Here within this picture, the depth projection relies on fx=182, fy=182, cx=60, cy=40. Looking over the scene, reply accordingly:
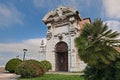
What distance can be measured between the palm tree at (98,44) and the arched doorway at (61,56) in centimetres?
1275

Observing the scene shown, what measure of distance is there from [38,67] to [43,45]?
8865 millimetres

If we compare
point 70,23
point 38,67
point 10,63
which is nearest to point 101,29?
point 38,67

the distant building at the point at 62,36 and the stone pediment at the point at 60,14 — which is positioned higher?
the stone pediment at the point at 60,14

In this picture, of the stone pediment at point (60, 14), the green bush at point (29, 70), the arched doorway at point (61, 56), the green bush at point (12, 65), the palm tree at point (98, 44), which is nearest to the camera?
the palm tree at point (98, 44)

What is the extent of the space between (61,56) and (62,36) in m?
2.77

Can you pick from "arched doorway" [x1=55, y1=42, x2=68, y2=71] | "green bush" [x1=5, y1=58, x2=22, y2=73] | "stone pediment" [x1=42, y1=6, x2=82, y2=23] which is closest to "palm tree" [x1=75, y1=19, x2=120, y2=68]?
"stone pediment" [x1=42, y1=6, x2=82, y2=23]

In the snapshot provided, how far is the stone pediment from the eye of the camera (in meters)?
22.7

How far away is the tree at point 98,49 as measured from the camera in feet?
31.8

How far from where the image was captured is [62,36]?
23.6m

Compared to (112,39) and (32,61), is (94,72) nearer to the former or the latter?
(112,39)

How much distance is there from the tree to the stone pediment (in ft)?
39.5

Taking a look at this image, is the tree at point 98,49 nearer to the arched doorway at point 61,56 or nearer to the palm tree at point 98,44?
the palm tree at point 98,44

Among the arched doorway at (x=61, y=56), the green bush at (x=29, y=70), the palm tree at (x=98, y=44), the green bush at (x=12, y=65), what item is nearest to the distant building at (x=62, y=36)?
the arched doorway at (x=61, y=56)

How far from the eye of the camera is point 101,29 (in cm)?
1041
